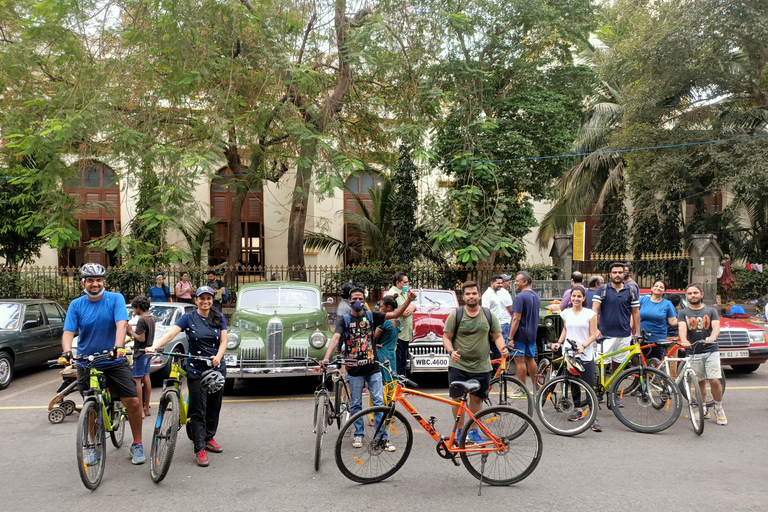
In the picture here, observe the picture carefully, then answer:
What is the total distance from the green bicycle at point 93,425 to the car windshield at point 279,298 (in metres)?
4.67

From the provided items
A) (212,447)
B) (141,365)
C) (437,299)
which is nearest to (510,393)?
(212,447)

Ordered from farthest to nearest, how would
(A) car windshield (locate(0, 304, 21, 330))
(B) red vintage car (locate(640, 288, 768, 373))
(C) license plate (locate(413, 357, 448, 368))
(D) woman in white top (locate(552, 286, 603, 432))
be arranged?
1. (A) car windshield (locate(0, 304, 21, 330))
2. (B) red vintage car (locate(640, 288, 768, 373))
3. (C) license plate (locate(413, 357, 448, 368))
4. (D) woman in white top (locate(552, 286, 603, 432))

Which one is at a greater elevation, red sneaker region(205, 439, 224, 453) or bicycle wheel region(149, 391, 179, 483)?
bicycle wheel region(149, 391, 179, 483)

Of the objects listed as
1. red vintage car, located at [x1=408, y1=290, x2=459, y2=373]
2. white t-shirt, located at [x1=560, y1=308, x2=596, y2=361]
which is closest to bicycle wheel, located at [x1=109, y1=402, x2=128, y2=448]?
red vintage car, located at [x1=408, y1=290, x2=459, y2=373]

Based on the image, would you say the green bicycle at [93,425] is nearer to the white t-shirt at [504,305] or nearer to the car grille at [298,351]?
the car grille at [298,351]

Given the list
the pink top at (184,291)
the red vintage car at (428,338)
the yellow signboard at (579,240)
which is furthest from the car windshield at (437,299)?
the yellow signboard at (579,240)

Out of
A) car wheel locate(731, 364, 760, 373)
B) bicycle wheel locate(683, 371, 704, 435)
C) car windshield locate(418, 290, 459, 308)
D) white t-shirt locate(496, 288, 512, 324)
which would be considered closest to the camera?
bicycle wheel locate(683, 371, 704, 435)

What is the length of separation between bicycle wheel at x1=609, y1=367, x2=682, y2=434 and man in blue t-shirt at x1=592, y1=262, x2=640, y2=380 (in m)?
0.44

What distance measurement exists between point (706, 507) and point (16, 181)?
52.0 feet

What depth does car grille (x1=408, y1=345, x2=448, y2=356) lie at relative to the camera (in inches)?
348

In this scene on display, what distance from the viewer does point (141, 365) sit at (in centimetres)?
678

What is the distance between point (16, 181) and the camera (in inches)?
558

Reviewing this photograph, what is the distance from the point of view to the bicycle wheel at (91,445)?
465 cm

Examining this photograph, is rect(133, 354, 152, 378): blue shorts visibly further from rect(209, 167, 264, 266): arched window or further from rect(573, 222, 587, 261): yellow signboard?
rect(209, 167, 264, 266): arched window
